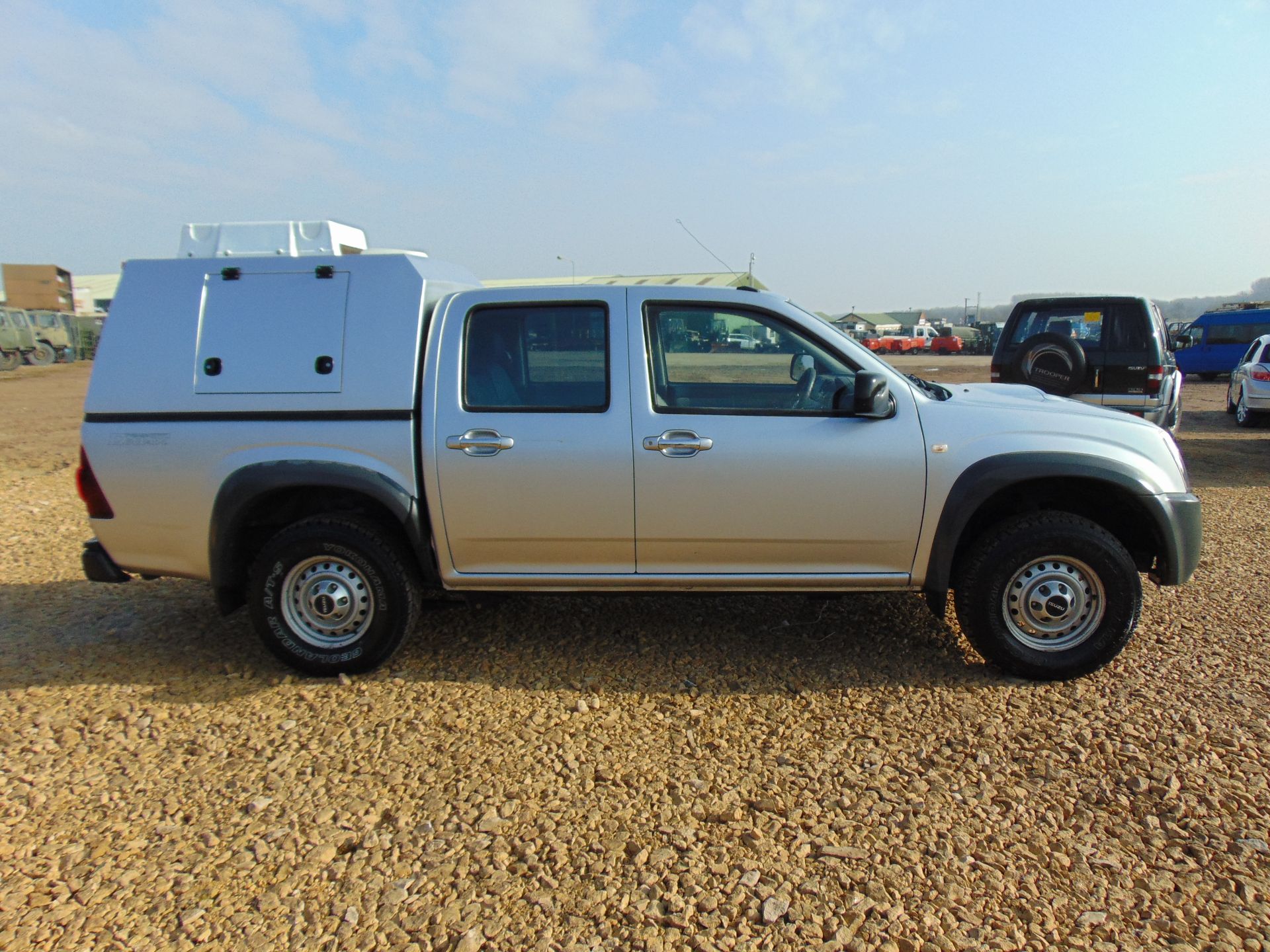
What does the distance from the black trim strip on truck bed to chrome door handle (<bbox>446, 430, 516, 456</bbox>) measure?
26cm

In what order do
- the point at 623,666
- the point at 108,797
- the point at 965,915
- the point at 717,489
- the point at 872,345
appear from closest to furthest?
the point at 965,915 < the point at 108,797 < the point at 717,489 < the point at 623,666 < the point at 872,345

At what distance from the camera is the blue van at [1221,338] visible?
2072cm

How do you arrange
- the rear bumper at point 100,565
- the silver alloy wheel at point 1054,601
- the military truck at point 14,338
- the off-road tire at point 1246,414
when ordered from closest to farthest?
the silver alloy wheel at point 1054,601 < the rear bumper at point 100,565 < the off-road tire at point 1246,414 < the military truck at point 14,338

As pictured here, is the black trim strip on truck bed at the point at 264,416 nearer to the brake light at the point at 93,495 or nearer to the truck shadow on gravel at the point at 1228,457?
the brake light at the point at 93,495

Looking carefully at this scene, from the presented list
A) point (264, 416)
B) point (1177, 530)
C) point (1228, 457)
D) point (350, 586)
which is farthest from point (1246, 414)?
point (264, 416)

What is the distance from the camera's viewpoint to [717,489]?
372 cm

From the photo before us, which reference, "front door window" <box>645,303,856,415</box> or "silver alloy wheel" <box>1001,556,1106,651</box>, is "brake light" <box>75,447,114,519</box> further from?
"silver alloy wheel" <box>1001,556,1106,651</box>

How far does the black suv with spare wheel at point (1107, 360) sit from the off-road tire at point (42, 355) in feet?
106

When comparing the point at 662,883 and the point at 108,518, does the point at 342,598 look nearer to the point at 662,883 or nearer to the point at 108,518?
the point at 108,518

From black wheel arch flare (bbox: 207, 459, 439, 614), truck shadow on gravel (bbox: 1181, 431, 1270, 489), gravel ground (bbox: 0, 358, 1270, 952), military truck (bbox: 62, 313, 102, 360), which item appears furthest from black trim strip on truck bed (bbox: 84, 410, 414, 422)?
military truck (bbox: 62, 313, 102, 360)

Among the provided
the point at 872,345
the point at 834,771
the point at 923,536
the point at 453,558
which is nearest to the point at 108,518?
the point at 453,558

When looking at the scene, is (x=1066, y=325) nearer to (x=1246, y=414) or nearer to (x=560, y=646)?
(x=1246, y=414)

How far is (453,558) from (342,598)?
0.57 m

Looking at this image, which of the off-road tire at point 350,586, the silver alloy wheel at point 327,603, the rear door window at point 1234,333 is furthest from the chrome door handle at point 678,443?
the rear door window at point 1234,333
